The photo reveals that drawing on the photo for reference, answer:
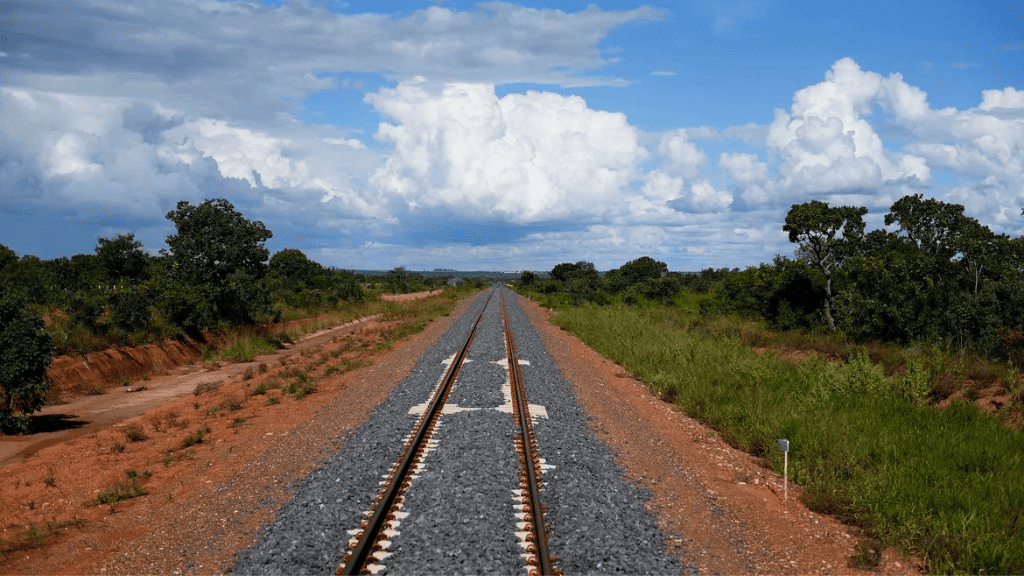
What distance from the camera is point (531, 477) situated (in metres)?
8.00

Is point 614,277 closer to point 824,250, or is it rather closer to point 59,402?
point 824,250

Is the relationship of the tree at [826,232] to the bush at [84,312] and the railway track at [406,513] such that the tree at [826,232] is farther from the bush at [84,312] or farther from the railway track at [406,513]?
the bush at [84,312]

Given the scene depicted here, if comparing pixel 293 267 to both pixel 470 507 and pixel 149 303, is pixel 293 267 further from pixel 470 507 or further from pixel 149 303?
pixel 470 507

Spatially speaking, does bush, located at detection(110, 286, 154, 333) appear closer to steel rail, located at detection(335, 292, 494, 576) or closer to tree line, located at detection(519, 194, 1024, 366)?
steel rail, located at detection(335, 292, 494, 576)

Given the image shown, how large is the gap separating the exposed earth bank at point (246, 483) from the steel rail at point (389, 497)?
1.33 metres

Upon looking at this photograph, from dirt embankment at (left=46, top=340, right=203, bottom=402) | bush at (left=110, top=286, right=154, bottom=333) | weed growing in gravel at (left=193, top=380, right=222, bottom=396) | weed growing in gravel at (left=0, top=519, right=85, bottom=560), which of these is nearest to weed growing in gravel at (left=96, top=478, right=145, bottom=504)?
weed growing in gravel at (left=0, top=519, right=85, bottom=560)

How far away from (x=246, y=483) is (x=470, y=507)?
11.6ft

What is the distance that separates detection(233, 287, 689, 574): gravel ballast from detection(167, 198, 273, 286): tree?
62.3ft

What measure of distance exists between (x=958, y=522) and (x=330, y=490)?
23.8 ft

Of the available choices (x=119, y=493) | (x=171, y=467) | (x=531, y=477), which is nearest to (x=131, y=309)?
(x=171, y=467)

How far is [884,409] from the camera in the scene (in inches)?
443

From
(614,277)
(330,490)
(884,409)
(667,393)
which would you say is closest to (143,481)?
(330,490)

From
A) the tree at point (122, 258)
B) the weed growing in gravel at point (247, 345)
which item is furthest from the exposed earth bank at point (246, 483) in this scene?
the tree at point (122, 258)

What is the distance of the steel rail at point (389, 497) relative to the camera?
5.81 m
